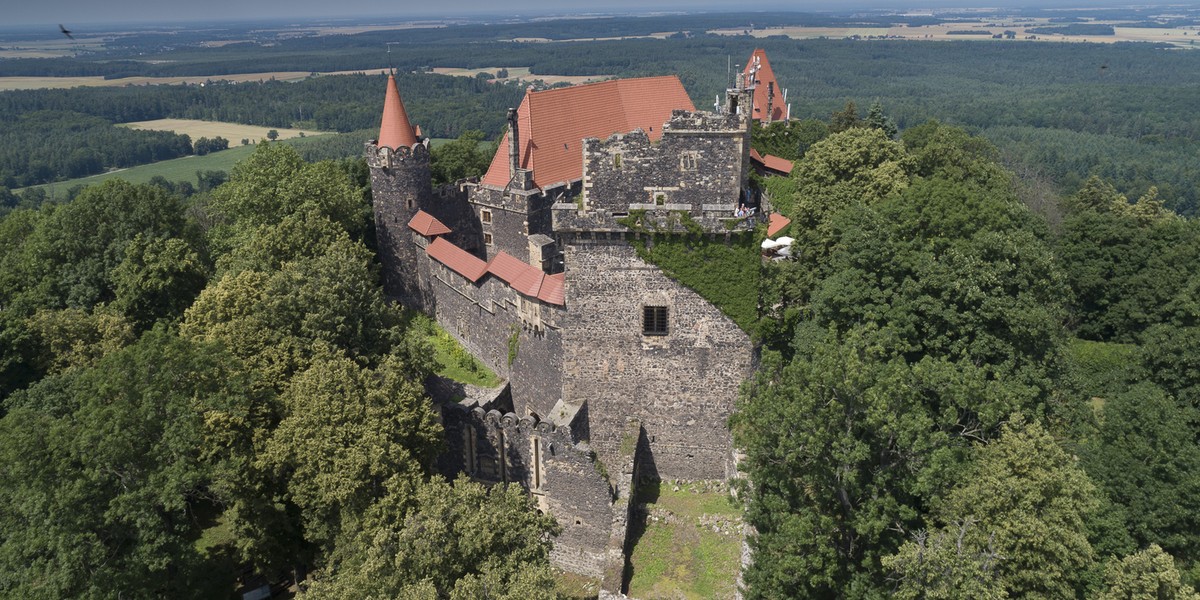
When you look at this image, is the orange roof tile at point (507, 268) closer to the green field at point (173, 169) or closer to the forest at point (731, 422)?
the forest at point (731, 422)

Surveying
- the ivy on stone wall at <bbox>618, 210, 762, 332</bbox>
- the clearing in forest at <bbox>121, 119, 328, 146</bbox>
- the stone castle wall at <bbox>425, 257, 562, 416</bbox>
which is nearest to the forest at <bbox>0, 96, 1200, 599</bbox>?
the ivy on stone wall at <bbox>618, 210, 762, 332</bbox>

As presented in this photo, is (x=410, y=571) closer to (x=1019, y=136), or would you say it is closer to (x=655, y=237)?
(x=655, y=237)

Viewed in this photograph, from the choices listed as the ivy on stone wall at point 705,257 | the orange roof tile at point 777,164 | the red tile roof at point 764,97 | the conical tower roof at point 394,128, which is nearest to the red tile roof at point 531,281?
the ivy on stone wall at point 705,257

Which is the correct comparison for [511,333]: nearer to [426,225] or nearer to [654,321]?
[654,321]

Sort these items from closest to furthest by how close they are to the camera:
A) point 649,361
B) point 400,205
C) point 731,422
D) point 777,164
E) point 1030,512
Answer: point 1030,512 < point 731,422 < point 649,361 < point 400,205 < point 777,164

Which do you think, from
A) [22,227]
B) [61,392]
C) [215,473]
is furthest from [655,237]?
[22,227]

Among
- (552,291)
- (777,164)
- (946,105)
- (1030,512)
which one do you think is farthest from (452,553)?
(946,105)

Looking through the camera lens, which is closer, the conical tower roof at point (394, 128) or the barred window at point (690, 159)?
the barred window at point (690, 159)
